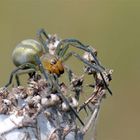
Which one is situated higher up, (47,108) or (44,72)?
(44,72)

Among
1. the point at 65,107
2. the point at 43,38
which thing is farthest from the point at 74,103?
the point at 43,38

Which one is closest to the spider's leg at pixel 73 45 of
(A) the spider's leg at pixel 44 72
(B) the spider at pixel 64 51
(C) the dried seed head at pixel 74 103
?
(B) the spider at pixel 64 51

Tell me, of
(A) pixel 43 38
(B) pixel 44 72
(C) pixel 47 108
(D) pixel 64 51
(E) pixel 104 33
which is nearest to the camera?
(C) pixel 47 108

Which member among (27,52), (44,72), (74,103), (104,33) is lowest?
(74,103)

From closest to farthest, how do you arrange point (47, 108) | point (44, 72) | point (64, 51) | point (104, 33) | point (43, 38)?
point (47, 108)
point (44, 72)
point (64, 51)
point (43, 38)
point (104, 33)

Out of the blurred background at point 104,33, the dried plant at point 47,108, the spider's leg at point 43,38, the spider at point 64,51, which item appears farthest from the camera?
the blurred background at point 104,33

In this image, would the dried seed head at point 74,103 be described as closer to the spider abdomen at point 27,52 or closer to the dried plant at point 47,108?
the dried plant at point 47,108

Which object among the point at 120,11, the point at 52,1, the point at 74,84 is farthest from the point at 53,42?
the point at 52,1

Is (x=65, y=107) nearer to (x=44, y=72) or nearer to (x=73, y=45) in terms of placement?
(x=44, y=72)
